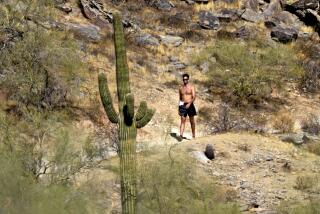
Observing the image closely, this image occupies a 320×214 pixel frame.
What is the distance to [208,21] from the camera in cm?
2802

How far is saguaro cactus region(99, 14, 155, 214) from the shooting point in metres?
9.38

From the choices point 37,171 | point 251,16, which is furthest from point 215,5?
point 37,171

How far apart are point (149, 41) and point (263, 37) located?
17.2ft

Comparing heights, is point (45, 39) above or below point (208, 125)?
above

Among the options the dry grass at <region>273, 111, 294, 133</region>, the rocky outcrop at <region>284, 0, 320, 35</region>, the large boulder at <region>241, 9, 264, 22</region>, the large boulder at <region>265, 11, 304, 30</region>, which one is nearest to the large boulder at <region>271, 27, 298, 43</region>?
the large boulder at <region>265, 11, 304, 30</region>

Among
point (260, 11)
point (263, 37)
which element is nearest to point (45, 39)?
point (263, 37)

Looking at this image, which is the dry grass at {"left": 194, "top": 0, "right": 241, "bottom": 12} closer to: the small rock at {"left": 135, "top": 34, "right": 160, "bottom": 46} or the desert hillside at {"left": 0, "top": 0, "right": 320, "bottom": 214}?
the desert hillside at {"left": 0, "top": 0, "right": 320, "bottom": 214}

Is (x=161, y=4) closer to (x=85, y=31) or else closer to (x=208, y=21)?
(x=208, y=21)

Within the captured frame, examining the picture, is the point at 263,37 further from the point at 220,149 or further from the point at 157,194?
the point at 157,194

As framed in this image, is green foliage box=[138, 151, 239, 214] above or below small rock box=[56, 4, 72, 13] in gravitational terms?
above

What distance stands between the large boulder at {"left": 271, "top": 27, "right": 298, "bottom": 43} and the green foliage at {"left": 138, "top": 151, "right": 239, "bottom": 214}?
55.4 feet

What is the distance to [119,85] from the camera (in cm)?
1015

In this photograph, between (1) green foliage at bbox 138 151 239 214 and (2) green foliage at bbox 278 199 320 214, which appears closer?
(1) green foliage at bbox 138 151 239 214

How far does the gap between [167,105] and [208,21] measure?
1023cm
